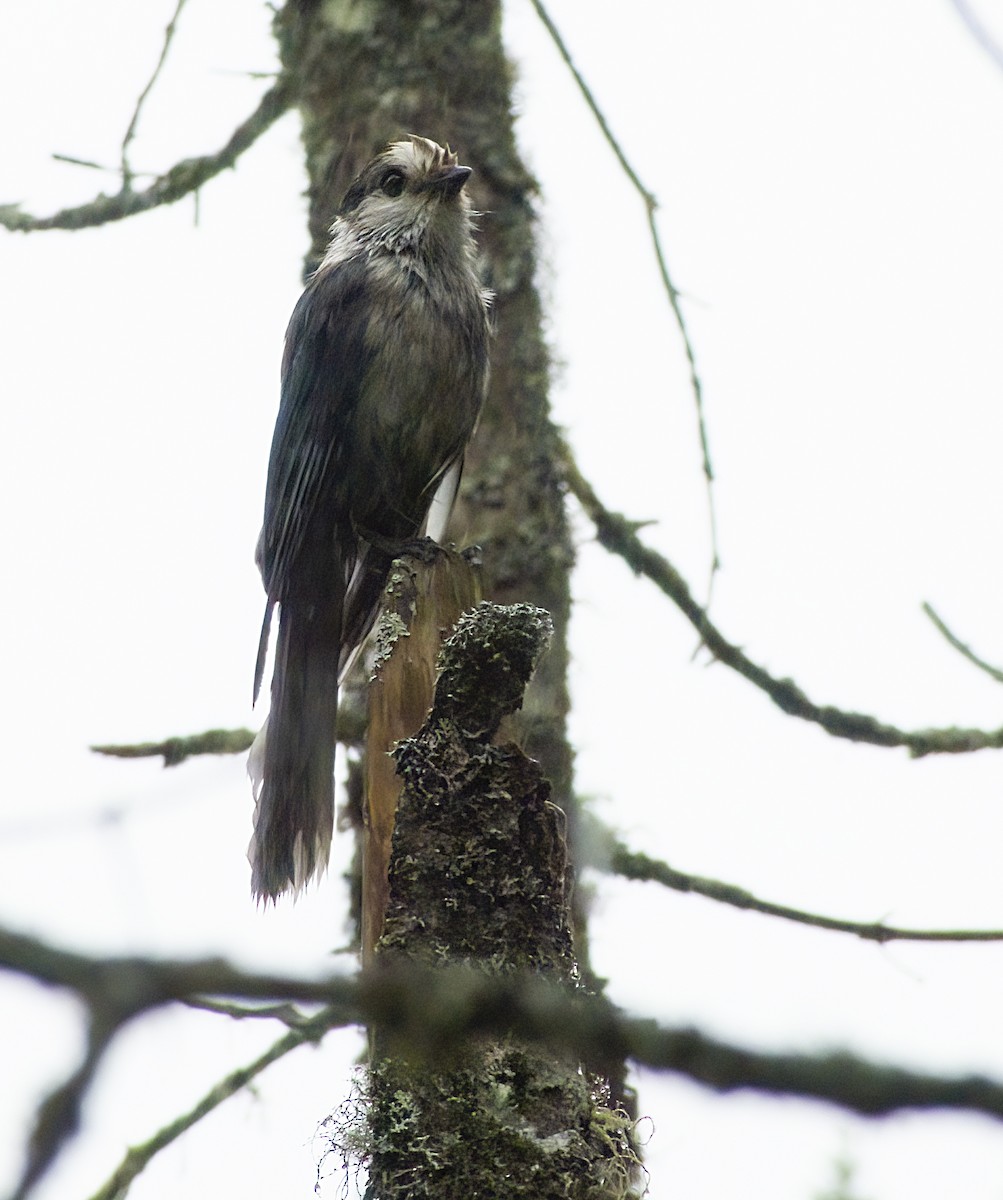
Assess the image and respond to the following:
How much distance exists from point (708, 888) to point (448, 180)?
6.81 feet

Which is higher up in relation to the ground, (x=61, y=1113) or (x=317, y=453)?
(x=317, y=453)

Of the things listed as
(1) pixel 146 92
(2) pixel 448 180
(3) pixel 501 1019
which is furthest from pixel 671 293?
(3) pixel 501 1019

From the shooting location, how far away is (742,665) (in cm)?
385

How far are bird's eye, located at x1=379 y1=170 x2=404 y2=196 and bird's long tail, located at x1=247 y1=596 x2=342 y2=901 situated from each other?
4.27ft

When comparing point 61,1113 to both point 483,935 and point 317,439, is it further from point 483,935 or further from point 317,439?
point 317,439

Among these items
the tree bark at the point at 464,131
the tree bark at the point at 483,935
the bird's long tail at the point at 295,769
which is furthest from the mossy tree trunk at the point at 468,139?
the tree bark at the point at 483,935

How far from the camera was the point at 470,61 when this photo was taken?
13.4ft

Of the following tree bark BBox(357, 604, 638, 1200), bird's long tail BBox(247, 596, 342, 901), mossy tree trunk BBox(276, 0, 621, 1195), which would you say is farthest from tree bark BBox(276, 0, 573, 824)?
tree bark BBox(357, 604, 638, 1200)

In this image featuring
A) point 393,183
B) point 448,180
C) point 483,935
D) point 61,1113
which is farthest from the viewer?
point 393,183

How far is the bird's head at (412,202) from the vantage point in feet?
13.4

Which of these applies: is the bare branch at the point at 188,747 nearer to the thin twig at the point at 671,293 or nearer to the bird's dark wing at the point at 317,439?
the bird's dark wing at the point at 317,439

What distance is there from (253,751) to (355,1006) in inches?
116

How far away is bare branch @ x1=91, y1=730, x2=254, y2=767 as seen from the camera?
12.2ft

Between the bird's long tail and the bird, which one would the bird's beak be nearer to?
the bird
